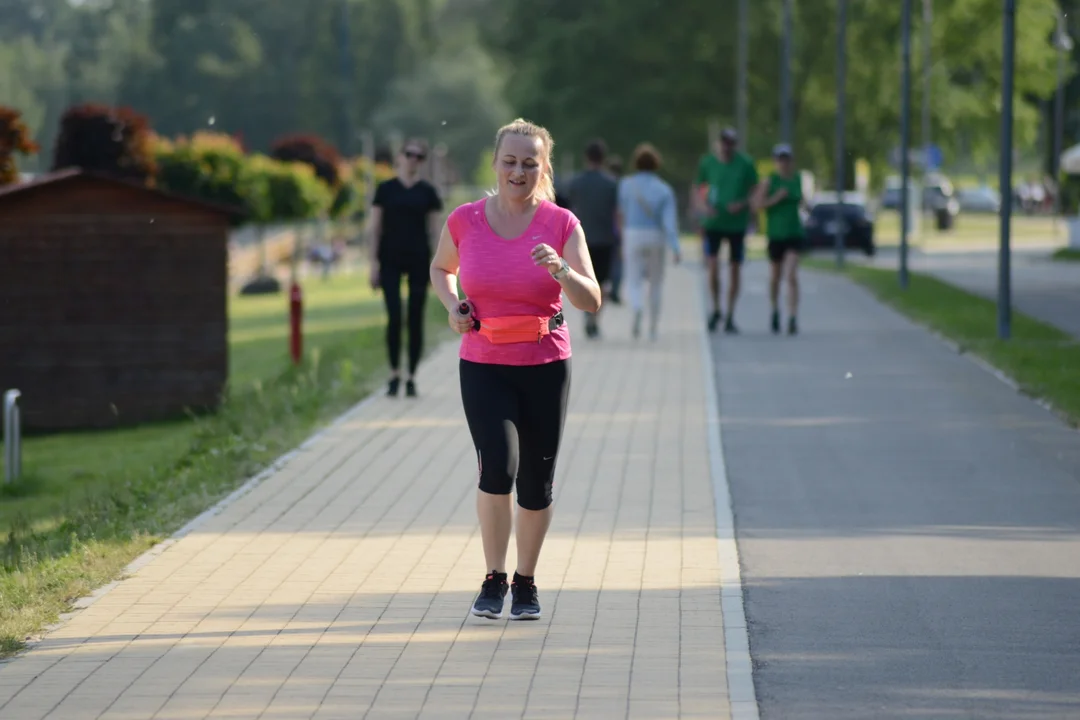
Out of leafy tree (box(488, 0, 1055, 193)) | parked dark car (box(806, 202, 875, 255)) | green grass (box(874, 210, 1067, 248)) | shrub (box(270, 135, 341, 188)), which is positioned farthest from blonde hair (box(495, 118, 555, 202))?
shrub (box(270, 135, 341, 188))

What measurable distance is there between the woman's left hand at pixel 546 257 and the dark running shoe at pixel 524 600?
1.27 metres

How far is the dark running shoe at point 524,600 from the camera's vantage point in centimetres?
723

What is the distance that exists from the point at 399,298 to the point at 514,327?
783 cm

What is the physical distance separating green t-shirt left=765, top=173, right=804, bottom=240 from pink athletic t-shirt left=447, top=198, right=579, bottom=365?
12.2 m

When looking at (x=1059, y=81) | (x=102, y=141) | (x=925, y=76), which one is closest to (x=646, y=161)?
(x=102, y=141)

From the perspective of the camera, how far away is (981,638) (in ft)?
22.6

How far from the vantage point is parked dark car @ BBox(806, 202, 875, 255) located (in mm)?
49250

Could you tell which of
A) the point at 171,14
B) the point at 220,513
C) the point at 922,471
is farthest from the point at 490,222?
the point at 171,14

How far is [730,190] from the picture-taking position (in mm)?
19203

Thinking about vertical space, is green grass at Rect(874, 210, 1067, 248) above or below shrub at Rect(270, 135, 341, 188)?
below

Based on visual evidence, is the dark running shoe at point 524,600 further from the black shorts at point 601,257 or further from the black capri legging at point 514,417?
the black shorts at point 601,257

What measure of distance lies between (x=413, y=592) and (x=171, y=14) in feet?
372

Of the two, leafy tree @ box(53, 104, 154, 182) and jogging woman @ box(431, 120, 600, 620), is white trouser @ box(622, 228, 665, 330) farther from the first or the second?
leafy tree @ box(53, 104, 154, 182)

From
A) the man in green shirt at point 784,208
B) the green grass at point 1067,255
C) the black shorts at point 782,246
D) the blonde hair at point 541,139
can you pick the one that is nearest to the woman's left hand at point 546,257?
the blonde hair at point 541,139
